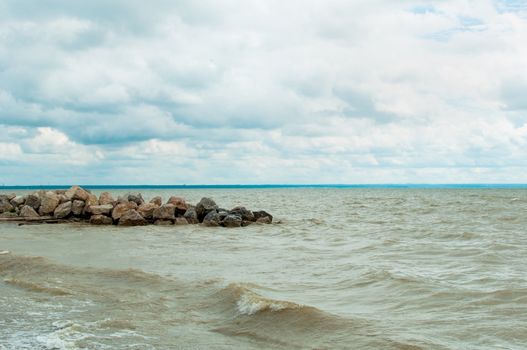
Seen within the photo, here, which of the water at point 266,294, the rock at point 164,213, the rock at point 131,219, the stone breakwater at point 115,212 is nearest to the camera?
the water at point 266,294

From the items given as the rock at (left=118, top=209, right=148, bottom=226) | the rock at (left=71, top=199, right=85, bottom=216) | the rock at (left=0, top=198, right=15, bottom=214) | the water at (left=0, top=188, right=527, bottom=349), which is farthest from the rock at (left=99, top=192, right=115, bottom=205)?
the water at (left=0, top=188, right=527, bottom=349)

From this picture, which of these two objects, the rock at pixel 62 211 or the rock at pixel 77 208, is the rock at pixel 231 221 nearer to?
the rock at pixel 77 208

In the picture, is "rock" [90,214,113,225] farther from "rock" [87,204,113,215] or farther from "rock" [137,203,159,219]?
"rock" [137,203,159,219]

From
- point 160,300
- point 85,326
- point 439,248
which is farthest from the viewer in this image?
point 439,248

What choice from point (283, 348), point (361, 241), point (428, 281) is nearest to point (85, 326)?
point (283, 348)

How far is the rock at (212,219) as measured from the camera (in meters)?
25.6

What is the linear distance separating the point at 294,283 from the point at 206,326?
3.50 meters

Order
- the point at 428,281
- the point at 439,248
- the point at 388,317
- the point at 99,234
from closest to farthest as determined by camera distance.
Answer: the point at 388,317 < the point at 428,281 < the point at 439,248 < the point at 99,234

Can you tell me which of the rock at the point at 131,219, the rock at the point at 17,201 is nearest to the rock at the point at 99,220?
the rock at the point at 131,219

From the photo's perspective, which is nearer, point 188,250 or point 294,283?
point 294,283

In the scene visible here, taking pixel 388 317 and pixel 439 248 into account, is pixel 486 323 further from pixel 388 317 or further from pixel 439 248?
pixel 439 248

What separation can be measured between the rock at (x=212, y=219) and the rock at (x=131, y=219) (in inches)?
124

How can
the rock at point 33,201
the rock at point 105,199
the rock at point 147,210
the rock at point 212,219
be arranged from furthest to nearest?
the rock at point 33,201 → the rock at point 105,199 → the rock at point 147,210 → the rock at point 212,219

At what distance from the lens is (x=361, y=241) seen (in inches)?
736
